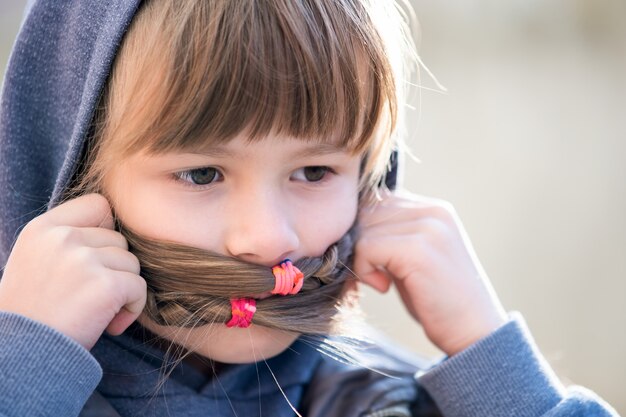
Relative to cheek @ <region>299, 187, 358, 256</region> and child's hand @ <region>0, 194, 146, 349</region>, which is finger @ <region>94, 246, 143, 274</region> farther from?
cheek @ <region>299, 187, 358, 256</region>

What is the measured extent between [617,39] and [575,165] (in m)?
1.19

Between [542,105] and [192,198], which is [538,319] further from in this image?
[192,198]

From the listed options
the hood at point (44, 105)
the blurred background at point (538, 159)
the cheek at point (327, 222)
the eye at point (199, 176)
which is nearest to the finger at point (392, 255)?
the cheek at point (327, 222)

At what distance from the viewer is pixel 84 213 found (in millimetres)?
1293

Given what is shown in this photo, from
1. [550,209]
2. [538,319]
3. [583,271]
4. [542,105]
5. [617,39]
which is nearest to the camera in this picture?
[538,319]

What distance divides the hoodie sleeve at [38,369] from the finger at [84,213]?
0.17m

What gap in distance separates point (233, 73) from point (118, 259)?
322 mm

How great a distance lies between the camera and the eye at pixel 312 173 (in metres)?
1.33

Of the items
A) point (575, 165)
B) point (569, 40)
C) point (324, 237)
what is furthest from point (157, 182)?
point (569, 40)

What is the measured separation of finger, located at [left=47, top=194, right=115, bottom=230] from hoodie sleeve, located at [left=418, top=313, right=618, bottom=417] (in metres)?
0.62

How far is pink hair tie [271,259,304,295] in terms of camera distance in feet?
4.22

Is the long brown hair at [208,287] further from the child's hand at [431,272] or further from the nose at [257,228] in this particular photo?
the child's hand at [431,272]

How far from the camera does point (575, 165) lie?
416cm

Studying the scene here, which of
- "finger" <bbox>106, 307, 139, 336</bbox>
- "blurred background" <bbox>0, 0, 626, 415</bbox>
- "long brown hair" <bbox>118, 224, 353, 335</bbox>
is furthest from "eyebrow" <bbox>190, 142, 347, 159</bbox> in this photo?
"blurred background" <bbox>0, 0, 626, 415</bbox>
